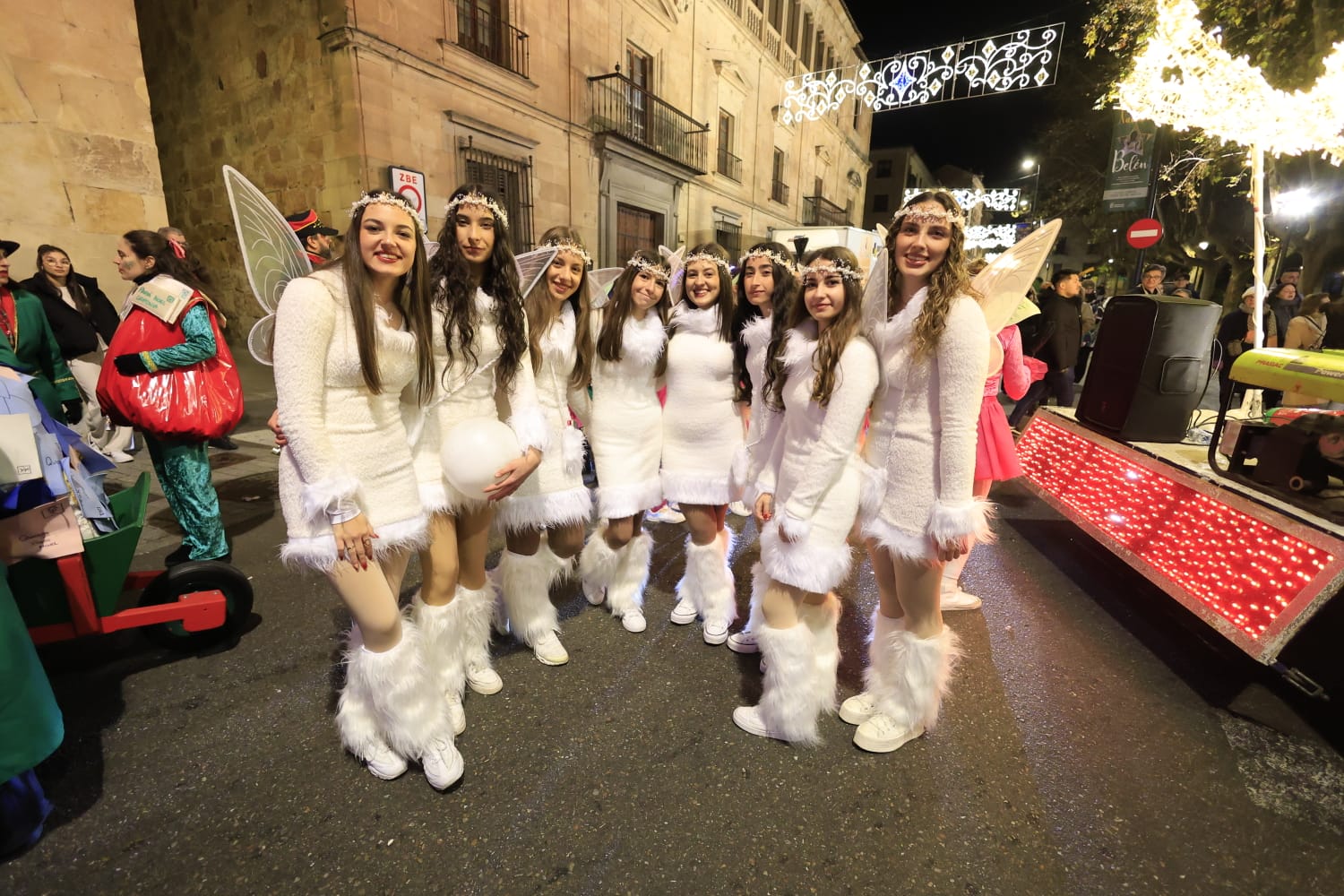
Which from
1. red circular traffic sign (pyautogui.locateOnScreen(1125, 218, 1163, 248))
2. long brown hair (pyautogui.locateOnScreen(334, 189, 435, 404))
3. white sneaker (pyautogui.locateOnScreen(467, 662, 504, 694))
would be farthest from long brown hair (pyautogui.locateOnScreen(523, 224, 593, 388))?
red circular traffic sign (pyautogui.locateOnScreen(1125, 218, 1163, 248))

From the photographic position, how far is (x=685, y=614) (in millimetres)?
3357

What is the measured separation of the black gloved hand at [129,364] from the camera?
306cm

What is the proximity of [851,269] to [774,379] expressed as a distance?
0.58 metres

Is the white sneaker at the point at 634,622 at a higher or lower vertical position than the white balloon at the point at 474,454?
lower

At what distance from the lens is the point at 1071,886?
6.17 ft

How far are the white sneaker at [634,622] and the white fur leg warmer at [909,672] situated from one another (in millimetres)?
1261

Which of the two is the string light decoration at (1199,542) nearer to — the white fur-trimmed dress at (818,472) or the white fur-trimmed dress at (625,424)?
the white fur-trimmed dress at (818,472)

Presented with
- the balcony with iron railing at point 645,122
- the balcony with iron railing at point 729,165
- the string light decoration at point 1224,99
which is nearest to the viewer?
the string light decoration at point 1224,99

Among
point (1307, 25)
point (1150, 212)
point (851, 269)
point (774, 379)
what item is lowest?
point (774, 379)

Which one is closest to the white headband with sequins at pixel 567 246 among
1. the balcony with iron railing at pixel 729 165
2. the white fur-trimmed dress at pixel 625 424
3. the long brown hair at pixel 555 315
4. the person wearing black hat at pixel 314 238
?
the long brown hair at pixel 555 315

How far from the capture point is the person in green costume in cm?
171

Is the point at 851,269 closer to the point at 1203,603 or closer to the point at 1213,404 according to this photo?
the point at 1203,603

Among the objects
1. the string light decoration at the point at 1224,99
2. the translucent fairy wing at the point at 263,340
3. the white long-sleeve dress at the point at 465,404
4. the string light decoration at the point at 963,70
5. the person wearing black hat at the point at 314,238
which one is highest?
the string light decoration at the point at 963,70

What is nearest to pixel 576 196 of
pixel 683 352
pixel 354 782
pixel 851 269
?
pixel 683 352
